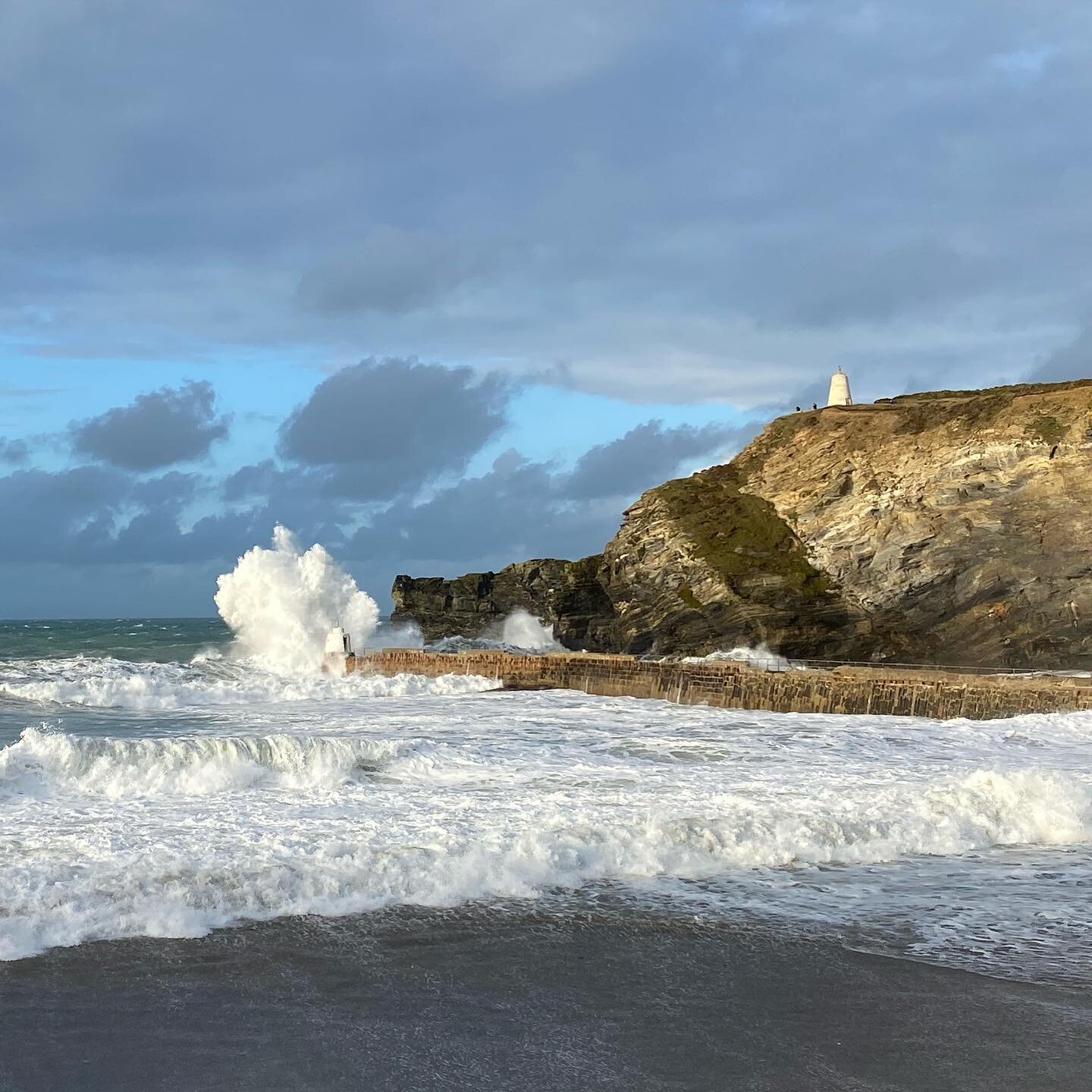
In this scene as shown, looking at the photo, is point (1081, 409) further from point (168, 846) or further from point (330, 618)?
point (168, 846)

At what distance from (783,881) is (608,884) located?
1.52 metres

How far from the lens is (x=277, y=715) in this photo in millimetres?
23250

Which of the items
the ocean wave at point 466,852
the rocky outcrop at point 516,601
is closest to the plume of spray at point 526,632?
the rocky outcrop at point 516,601

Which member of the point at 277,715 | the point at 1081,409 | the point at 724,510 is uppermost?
the point at 1081,409

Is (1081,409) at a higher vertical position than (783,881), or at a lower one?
higher

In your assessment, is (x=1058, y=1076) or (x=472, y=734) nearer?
(x=1058, y=1076)

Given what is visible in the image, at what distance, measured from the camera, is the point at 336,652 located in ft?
123

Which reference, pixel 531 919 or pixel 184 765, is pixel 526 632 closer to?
pixel 184 765

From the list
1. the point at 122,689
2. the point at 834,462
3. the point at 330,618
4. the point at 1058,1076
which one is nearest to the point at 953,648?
the point at 834,462

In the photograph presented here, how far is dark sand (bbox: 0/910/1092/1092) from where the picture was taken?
5.15 m

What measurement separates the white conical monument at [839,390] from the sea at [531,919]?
4250 cm

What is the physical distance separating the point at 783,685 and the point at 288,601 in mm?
25884

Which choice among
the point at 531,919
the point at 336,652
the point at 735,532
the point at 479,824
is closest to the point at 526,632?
the point at 735,532

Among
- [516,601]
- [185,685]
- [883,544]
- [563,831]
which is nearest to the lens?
[563,831]
